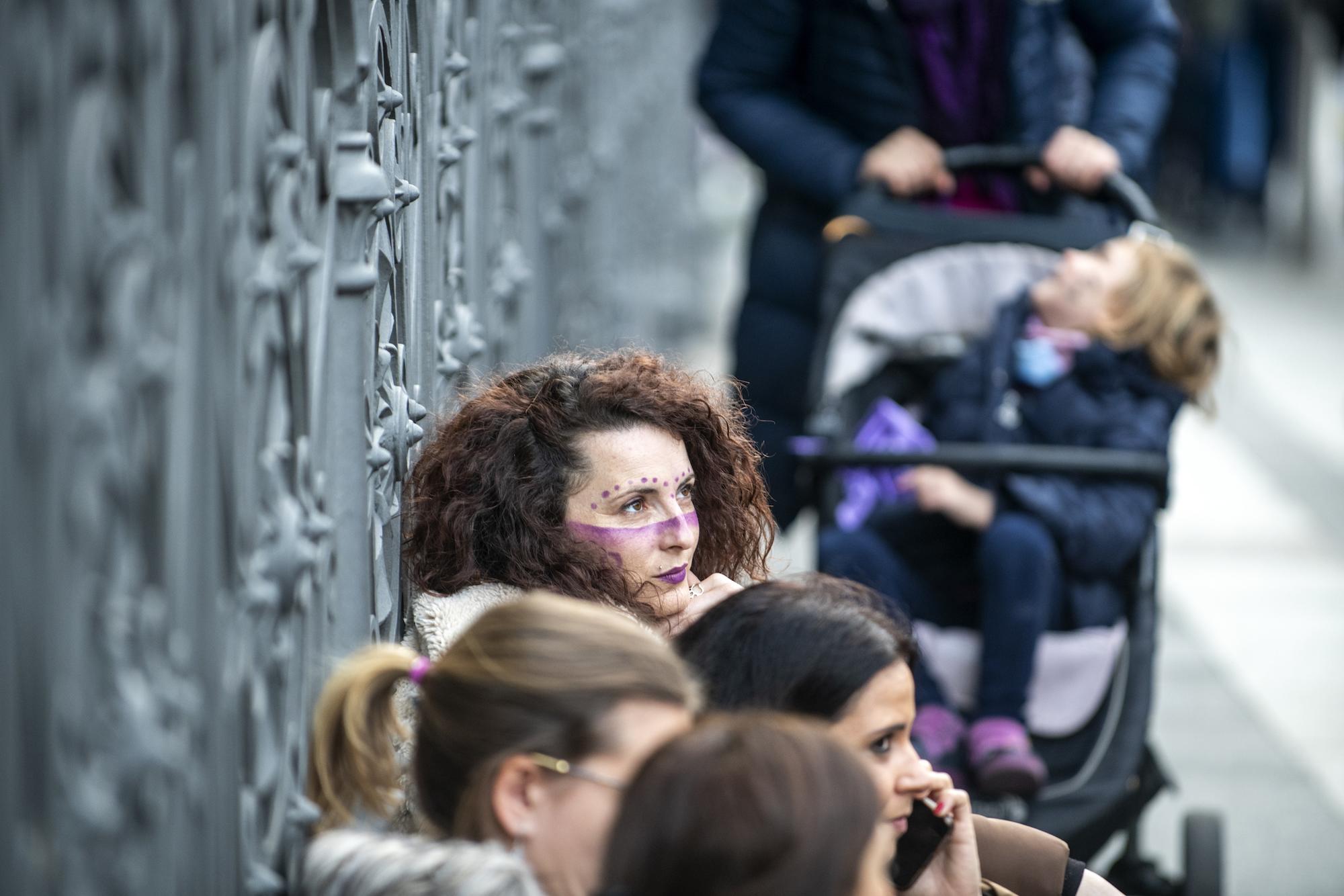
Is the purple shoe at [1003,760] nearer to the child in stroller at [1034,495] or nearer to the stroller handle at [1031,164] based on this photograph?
the child in stroller at [1034,495]

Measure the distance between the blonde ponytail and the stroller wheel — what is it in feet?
6.43

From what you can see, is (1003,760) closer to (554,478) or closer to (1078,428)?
(1078,428)

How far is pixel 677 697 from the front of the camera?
5.33ft

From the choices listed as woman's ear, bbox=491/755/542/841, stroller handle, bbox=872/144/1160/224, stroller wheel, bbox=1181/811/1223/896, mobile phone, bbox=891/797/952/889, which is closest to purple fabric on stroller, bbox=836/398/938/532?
stroller handle, bbox=872/144/1160/224

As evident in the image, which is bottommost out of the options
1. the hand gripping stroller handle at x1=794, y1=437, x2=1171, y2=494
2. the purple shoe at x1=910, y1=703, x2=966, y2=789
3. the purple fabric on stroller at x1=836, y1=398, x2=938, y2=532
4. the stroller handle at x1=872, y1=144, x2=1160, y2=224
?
the purple shoe at x1=910, y1=703, x2=966, y2=789

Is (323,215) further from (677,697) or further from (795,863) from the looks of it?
(795,863)

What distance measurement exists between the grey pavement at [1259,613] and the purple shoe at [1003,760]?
492 mm

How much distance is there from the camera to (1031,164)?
4176mm

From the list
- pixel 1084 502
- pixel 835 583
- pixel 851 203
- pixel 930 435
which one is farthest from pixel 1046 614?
pixel 835 583

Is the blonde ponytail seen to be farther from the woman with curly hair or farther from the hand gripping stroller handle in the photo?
the hand gripping stroller handle

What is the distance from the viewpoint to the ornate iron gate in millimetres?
1217

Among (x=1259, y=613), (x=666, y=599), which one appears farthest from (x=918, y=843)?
(x=1259, y=613)

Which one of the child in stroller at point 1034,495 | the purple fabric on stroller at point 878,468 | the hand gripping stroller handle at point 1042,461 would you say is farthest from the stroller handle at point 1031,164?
the hand gripping stroller handle at point 1042,461

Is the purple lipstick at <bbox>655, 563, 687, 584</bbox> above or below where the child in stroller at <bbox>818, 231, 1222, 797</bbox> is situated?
above
